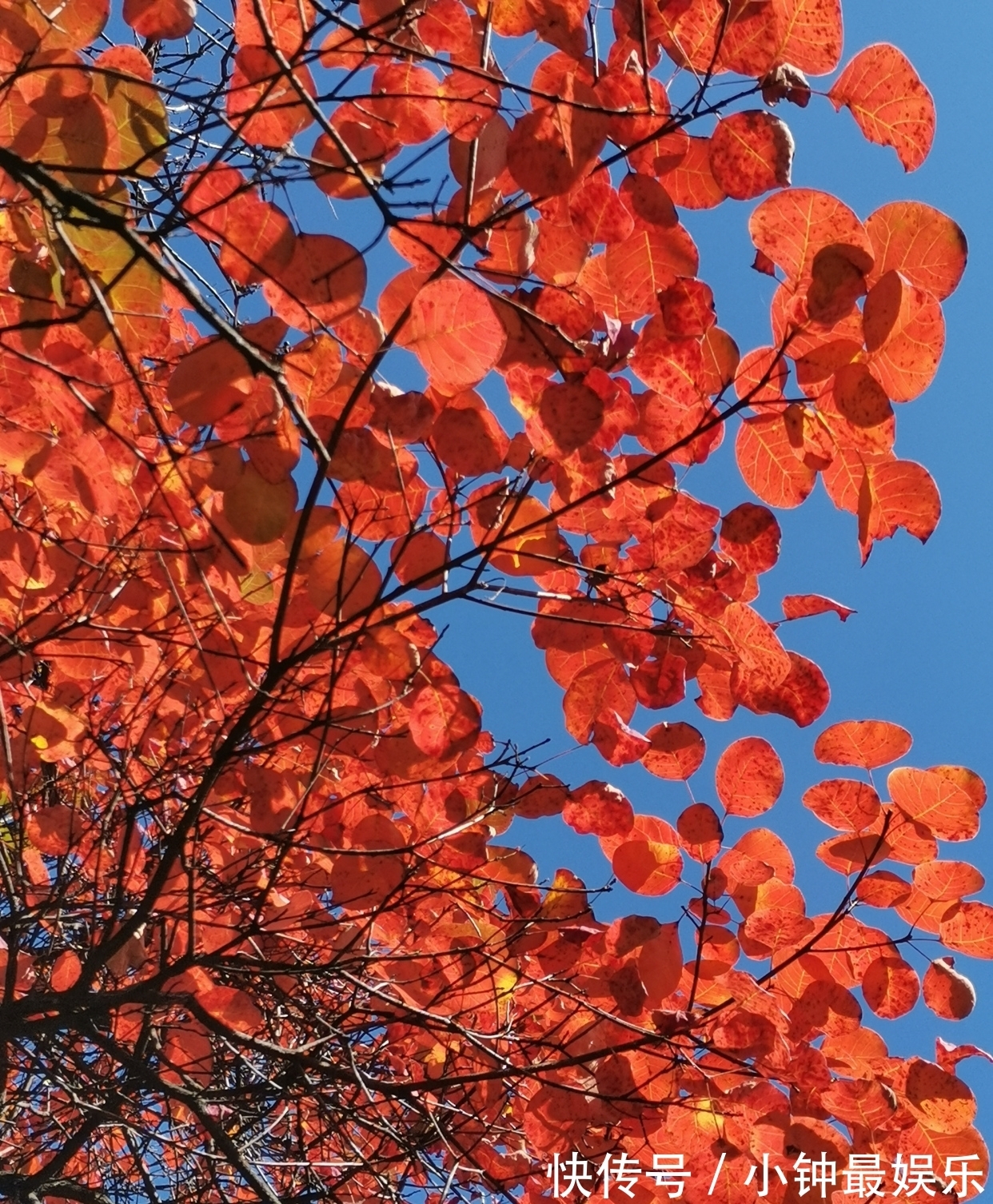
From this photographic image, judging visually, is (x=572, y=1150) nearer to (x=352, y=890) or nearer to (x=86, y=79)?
(x=352, y=890)

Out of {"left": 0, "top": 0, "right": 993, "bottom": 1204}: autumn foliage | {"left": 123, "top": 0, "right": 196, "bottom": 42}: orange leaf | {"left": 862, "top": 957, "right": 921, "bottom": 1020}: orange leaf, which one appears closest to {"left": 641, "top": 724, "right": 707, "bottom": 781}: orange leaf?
{"left": 0, "top": 0, "right": 993, "bottom": 1204}: autumn foliage

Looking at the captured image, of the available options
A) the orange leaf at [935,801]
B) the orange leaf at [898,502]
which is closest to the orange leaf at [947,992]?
the orange leaf at [935,801]

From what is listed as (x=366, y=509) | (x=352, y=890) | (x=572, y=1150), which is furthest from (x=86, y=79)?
(x=572, y=1150)

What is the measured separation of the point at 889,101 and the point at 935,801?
1.54 m

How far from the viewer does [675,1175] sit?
2.65m

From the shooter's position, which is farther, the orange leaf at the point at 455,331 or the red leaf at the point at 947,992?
the red leaf at the point at 947,992

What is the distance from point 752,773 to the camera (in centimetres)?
258

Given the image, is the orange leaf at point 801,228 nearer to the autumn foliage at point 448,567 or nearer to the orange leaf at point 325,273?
the autumn foliage at point 448,567

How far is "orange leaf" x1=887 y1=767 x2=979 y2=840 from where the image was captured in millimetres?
2391

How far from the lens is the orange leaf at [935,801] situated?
2391 millimetres

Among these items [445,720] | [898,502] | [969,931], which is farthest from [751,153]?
[969,931]

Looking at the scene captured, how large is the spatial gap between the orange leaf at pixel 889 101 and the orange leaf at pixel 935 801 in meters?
1.36

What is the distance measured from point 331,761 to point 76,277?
1.46 meters

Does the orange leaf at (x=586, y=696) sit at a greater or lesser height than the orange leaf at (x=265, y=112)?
lesser
